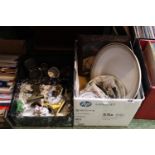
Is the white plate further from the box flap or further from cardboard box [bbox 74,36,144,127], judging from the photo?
the box flap

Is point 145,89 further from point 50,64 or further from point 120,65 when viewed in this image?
point 50,64

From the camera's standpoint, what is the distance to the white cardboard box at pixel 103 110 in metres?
0.93

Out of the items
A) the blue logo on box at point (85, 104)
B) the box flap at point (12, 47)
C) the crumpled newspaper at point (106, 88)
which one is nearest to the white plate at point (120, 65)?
the crumpled newspaper at point (106, 88)

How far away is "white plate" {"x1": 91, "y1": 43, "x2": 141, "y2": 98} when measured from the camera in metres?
0.97

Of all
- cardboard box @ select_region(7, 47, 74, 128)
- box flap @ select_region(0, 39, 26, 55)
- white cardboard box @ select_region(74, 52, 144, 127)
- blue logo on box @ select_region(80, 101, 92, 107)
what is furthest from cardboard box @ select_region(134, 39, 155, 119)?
box flap @ select_region(0, 39, 26, 55)

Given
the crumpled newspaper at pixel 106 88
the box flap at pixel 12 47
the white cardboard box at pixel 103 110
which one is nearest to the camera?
the white cardboard box at pixel 103 110

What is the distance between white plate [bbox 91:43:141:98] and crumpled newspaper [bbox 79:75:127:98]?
0.09ft

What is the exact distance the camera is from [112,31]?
134cm

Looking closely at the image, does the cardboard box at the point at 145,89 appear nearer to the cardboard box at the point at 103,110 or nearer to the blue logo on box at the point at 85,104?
the cardboard box at the point at 103,110

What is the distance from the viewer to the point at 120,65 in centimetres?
108

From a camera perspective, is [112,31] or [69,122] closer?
[69,122]
